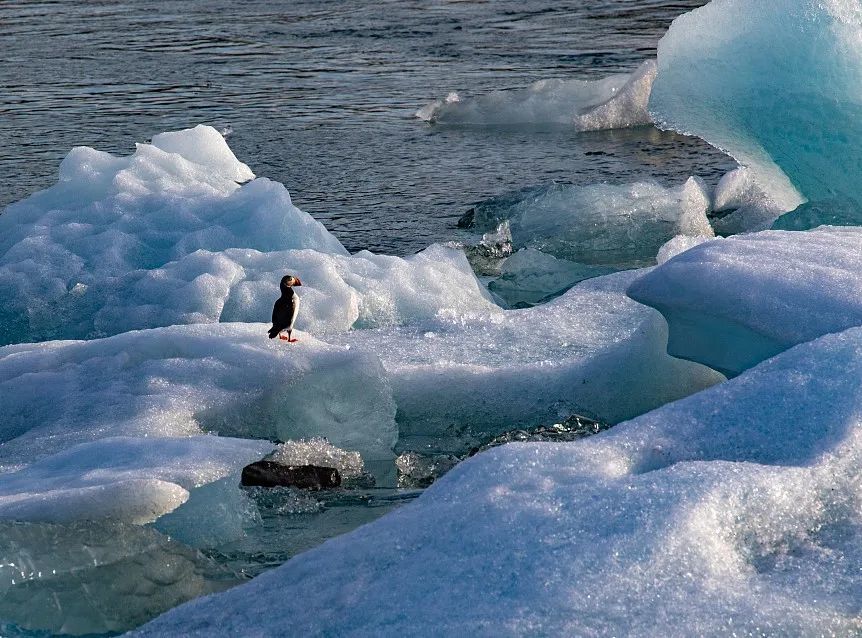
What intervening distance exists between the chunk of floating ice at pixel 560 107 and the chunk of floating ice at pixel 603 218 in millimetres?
2211

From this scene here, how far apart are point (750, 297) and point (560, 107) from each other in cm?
606

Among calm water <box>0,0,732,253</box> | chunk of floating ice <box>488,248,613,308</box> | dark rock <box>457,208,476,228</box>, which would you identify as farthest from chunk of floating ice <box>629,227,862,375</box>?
dark rock <box>457,208,476,228</box>

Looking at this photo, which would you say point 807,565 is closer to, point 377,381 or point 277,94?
point 377,381

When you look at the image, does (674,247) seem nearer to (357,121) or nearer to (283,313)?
Result: (283,313)

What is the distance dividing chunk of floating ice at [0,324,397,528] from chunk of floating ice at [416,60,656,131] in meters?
5.41

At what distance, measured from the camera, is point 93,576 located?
2912 millimetres

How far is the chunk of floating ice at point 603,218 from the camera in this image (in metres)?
6.54

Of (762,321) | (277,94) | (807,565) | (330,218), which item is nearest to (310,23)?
(277,94)

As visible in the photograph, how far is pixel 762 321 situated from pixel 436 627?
Result: 1.71m

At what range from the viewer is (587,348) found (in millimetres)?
4648

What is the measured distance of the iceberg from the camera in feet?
19.7

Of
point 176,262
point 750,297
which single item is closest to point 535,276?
point 176,262

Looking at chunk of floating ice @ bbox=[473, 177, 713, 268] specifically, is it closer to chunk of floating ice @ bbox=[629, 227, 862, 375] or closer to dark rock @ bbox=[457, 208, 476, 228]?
dark rock @ bbox=[457, 208, 476, 228]

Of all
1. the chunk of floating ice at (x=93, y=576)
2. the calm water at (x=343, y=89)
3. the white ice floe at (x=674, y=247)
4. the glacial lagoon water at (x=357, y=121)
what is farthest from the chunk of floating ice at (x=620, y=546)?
the calm water at (x=343, y=89)
